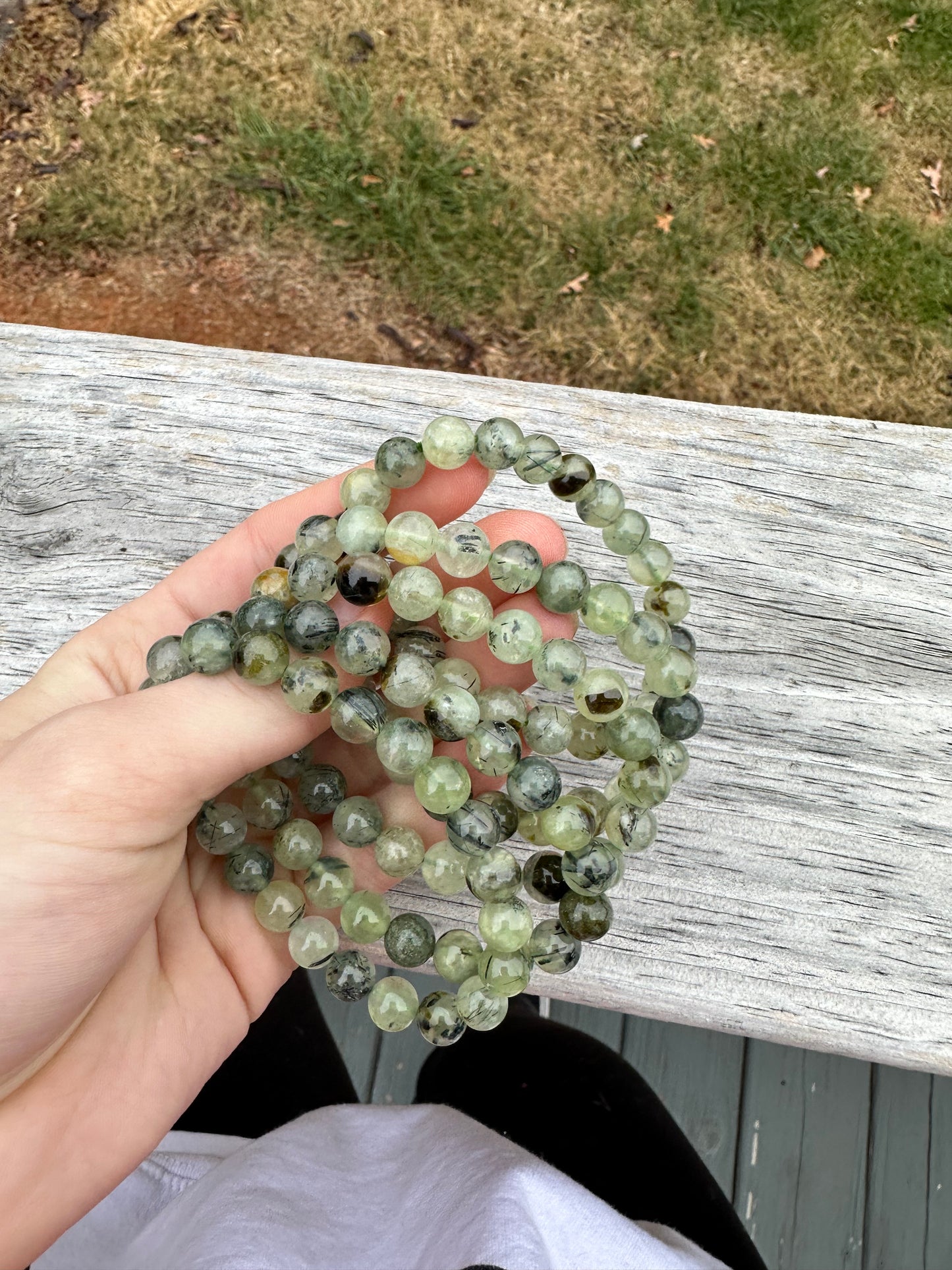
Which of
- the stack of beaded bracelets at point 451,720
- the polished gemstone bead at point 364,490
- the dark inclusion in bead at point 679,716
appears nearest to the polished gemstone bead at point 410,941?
the stack of beaded bracelets at point 451,720

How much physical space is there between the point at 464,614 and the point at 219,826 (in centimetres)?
44

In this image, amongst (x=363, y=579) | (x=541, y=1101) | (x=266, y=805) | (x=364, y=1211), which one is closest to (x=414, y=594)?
(x=363, y=579)

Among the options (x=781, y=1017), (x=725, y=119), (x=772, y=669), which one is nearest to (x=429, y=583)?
(x=772, y=669)

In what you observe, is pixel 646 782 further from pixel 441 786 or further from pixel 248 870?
pixel 248 870

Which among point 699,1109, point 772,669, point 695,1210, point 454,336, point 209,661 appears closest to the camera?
point 209,661

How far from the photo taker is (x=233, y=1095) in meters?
2.13

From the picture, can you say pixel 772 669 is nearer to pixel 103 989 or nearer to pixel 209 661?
pixel 209 661

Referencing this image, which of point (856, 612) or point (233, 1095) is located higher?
point (856, 612)

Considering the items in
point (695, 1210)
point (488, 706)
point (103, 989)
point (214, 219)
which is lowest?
point (695, 1210)

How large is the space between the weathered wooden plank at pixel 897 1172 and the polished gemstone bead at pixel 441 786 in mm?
1662

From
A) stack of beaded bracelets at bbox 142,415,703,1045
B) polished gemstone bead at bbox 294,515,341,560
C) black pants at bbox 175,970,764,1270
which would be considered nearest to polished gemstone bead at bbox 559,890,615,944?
stack of beaded bracelets at bbox 142,415,703,1045

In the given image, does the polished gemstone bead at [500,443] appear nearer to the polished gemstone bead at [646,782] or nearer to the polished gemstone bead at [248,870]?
the polished gemstone bead at [646,782]

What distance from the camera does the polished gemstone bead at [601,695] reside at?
1349mm

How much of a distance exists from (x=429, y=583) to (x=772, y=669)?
23.1 inches
